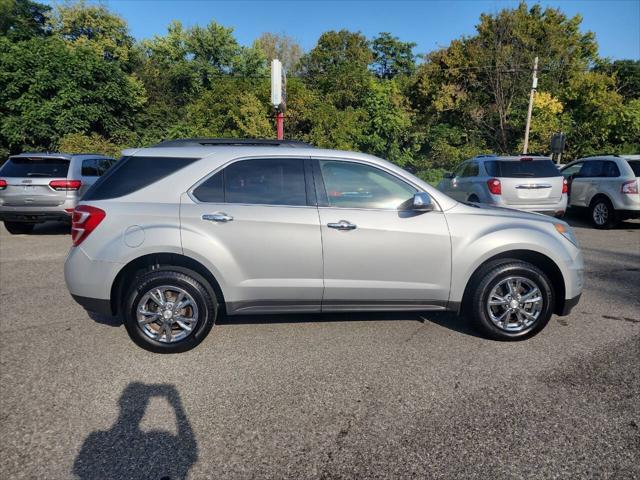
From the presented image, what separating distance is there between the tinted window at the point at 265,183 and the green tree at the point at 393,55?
138 ft

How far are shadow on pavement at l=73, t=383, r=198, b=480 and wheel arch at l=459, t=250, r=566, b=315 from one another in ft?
8.33

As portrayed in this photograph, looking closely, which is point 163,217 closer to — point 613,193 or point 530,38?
point 613,193

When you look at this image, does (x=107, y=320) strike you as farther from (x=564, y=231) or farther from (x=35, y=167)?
(x=35, y=167)

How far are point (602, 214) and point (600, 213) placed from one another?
0.06m

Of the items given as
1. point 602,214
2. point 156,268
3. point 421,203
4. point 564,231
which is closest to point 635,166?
point 602,214

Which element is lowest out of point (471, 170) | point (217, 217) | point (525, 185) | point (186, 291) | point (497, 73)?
point (186, 291)

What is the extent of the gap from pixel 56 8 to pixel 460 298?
42.3 m

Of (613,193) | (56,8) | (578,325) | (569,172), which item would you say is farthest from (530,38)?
(56,8)

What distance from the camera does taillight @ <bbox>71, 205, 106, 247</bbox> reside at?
11.9ft

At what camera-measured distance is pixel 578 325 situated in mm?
4379

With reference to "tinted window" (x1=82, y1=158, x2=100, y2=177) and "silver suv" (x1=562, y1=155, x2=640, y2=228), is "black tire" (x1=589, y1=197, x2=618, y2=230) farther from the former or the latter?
"tinted window" (x1=82, y1=158, x2=100, y2=177)

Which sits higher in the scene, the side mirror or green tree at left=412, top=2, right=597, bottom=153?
green tree at left=412, top=2, right=597, bottom=153

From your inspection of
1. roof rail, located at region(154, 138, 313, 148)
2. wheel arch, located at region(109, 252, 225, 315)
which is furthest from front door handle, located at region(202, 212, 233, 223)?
roof rail, located at region(154, 138, 313, 148)

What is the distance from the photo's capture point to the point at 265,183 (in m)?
3.84
